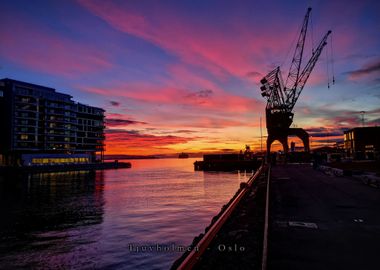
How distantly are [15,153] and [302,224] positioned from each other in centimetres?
16290

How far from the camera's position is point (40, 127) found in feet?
507

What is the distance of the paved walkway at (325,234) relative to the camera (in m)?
9.49

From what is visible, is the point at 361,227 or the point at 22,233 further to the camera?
the point at 22,233

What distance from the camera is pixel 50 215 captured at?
108ft

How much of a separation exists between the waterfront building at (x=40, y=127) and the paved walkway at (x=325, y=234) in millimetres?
152640

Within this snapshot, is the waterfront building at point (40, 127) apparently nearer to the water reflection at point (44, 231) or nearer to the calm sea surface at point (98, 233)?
the water reflection at point (44, 231)

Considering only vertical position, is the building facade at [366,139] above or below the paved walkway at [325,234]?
above

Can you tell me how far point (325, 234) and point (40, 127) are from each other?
166571mm

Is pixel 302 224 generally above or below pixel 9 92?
below

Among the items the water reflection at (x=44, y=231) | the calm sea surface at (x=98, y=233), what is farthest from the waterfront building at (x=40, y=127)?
the calm sea surface at (x=98, y=233)

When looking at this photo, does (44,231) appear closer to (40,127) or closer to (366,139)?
(366,139)

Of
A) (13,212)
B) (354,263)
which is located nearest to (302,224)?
(354,263)

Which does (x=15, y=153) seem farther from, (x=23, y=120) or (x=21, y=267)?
(x=21, y=267)

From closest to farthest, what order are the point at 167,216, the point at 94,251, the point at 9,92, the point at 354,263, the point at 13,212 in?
the point at 354,263 → the point at 94,251 → the point at 167,216 → the point at 13,212 → the point at 9,92
